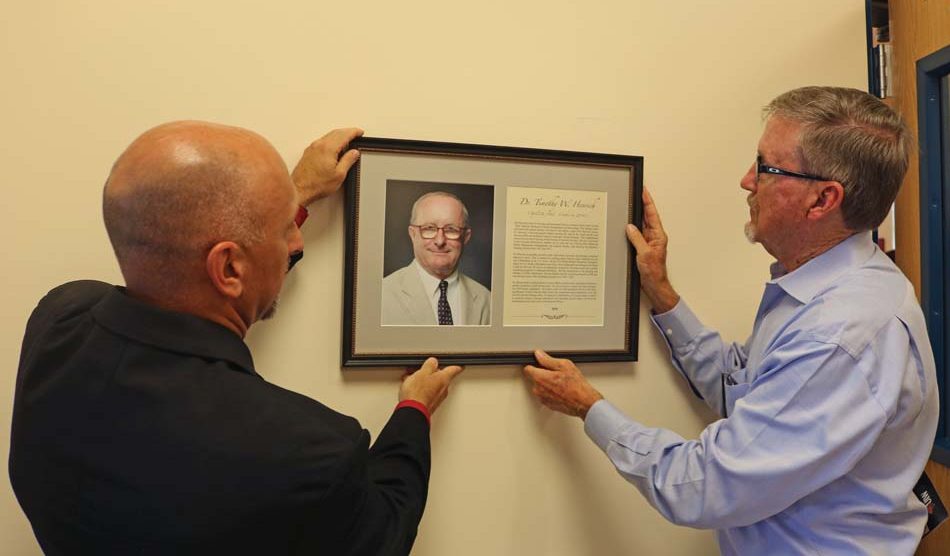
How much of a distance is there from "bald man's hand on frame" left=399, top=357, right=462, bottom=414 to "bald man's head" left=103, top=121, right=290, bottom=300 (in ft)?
1.56

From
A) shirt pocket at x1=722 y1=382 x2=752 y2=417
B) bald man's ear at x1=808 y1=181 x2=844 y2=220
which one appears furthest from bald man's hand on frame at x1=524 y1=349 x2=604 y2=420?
bald man's ear at x1=808 y1=181 x2=844 y2=220

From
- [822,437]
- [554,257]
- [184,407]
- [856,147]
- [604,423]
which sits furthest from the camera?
[554,257]

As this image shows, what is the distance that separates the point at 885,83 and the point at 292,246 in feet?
4.61

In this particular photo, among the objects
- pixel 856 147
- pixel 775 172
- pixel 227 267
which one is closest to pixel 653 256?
pixel 775 172

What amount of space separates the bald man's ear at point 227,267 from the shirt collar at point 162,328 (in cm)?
5

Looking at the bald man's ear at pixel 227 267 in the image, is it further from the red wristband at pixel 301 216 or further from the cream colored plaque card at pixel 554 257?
the cream colored plaque card at pixel 554 257

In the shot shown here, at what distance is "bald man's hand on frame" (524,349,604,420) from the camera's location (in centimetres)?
124

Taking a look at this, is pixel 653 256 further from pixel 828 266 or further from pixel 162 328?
pixel 162 328

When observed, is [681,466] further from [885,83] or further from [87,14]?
[87,14]

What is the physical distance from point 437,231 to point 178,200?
21.6 inches

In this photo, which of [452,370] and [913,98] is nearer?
[452,370]

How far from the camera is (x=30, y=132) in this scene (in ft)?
3.49

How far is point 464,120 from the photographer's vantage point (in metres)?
1.25

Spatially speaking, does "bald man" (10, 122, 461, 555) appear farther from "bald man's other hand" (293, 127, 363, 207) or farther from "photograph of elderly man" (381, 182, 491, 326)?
"photograph of elderly man" (381, 182, 491, 326)
